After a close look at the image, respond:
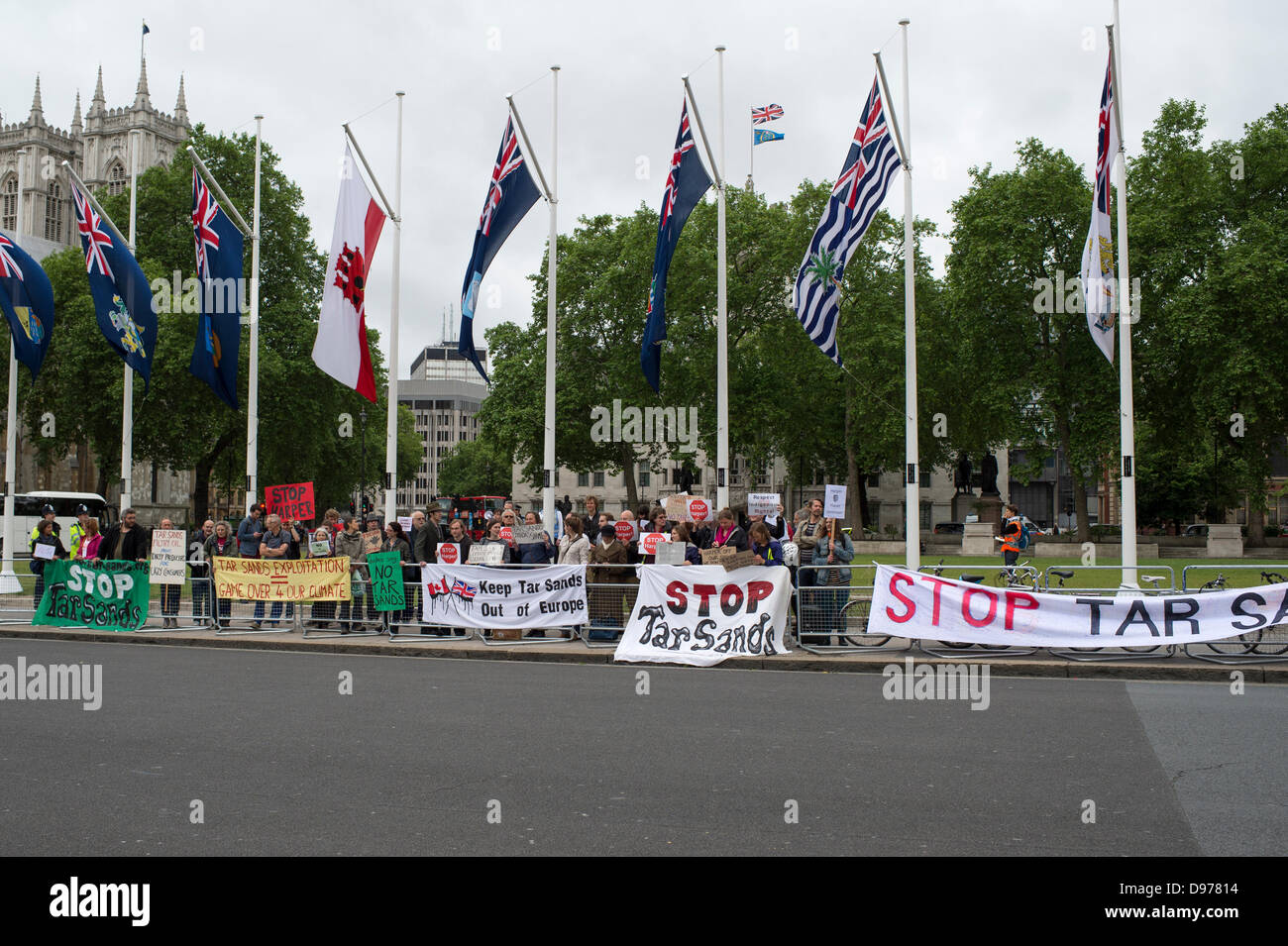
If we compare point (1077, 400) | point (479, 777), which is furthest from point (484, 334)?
point (479, 777)

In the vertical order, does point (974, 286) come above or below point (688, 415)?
above

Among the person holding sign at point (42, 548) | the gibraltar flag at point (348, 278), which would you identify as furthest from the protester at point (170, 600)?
the gibraltar flag at point (348, 278)

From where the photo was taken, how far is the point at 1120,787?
281 inches

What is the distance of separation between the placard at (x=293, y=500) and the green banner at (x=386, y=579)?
197 inches

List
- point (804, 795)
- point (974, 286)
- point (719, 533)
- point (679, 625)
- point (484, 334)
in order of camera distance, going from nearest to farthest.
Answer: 1. point (804, 795)
2. point (679, 625)
3. point (719, 533)
4. point (974, 286)
5. point (484, 334)

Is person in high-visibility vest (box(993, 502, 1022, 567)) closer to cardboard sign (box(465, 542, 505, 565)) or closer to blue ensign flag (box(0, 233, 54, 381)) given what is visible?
cardboard sign (box(465, 542, 505, 565))

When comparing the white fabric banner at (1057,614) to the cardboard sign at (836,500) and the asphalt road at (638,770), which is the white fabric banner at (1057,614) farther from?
the cardboard sign at (836,500)

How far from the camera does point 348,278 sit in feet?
71.2

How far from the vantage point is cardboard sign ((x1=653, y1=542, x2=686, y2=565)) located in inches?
649

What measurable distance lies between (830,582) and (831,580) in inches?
1.4

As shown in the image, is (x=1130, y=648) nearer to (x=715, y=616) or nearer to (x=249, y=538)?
(x=715, y=616)

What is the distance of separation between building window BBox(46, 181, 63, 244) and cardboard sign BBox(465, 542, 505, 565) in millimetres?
115544
